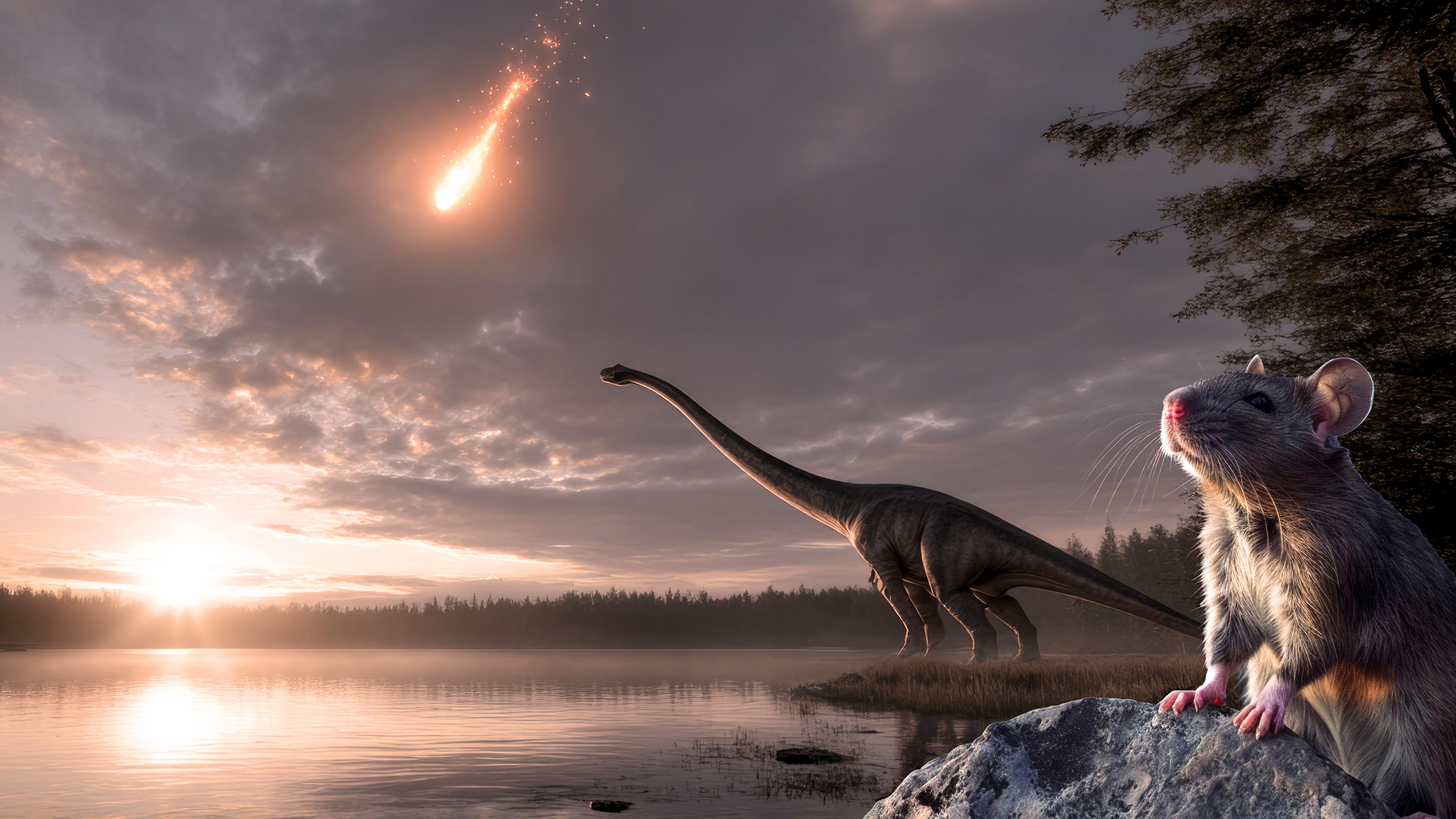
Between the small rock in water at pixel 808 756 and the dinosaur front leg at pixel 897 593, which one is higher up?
the dinosaur front leg at pixel 897 593

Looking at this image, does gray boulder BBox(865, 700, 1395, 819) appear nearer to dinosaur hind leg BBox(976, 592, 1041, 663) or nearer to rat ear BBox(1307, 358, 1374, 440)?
rat ear BBox(1307, 358, 1374, 440)

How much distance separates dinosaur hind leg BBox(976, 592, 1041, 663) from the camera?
61.7 feet

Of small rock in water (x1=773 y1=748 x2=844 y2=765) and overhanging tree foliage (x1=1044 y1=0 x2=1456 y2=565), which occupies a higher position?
overhanging tree foliage (x1=1044 y1=0 x2=1456 y2=565)

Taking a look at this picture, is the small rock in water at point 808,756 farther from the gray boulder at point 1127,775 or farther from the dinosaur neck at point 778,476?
the gray boulder at point 1127,775

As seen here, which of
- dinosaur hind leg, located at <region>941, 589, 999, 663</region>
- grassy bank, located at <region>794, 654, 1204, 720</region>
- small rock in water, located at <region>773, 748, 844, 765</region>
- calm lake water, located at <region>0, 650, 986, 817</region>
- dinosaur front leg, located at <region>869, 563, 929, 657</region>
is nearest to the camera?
calm lake water, located at <region>0, 650, 986, 817</region>

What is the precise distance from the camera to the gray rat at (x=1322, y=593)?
345 cm

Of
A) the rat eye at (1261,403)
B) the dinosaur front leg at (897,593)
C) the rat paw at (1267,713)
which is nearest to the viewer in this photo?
the rat paw at (1267,713)

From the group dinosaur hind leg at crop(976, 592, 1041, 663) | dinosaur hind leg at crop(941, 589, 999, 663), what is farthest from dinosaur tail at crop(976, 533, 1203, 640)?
dinosaur hind leg at crop(941, 589, 999, 663)

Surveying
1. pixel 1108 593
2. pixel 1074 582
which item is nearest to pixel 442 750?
pixel 1074 582

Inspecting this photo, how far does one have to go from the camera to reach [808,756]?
1275cm

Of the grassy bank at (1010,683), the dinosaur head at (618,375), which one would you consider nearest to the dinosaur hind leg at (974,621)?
the grassy bank at (1010,683)

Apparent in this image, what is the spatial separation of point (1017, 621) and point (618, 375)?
10.2 m

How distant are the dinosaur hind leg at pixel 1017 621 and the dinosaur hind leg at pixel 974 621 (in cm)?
66

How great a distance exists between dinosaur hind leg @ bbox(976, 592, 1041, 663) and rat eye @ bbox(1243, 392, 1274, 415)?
634 inches
